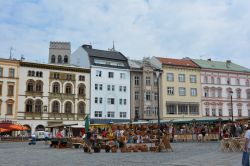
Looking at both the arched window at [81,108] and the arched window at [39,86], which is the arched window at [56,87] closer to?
the arched window at [39,86]

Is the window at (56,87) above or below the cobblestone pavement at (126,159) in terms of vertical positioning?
above

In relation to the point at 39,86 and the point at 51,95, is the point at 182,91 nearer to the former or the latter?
the point at 51,95

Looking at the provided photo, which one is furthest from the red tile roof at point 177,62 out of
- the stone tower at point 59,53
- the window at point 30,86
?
the window at point 30,86

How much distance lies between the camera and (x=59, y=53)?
214 ft

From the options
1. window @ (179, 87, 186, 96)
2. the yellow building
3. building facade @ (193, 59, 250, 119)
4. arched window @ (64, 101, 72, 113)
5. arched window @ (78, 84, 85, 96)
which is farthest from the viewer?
building facade @ (193, 59, 250, 119)

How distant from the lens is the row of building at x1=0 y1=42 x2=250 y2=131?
5609cm

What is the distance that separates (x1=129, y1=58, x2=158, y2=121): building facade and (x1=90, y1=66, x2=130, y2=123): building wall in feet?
3.83

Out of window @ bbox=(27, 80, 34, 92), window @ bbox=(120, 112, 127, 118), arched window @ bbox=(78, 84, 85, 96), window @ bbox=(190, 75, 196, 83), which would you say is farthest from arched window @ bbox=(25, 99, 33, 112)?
window @ bbox=(190, 75, 196, 83)

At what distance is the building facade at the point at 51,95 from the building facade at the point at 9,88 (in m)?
0.77

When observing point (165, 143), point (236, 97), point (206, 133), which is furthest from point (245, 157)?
point (236, 97)

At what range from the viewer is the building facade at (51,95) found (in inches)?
2211

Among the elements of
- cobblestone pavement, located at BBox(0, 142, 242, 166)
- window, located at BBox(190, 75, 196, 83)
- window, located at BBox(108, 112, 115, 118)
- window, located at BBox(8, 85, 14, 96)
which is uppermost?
window, located at BBox(190, 75, 196, 83)

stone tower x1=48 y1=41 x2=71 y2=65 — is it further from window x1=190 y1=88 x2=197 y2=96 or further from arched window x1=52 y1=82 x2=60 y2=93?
window x1=190 y1=88 x2=197 y2=96

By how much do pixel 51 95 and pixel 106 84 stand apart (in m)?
10.1
